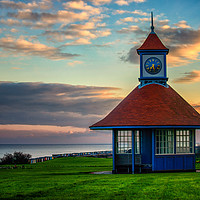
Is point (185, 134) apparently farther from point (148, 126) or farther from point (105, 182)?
point (105, 182)

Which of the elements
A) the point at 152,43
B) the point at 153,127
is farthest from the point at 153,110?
the point at 152,43

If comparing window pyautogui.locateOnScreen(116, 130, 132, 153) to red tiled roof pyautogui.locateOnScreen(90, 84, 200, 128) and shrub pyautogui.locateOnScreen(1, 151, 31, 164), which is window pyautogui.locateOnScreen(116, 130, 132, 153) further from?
shrub pyautogui.locateOnScreen(1, 151, 31, 164)

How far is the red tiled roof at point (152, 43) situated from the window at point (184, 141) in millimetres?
6888

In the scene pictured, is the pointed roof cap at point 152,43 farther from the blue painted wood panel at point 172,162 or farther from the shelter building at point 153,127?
the blue painted wood panel at point 172,162

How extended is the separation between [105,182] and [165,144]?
26.6 feet

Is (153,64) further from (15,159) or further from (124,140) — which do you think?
(15,159)

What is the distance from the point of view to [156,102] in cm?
2591

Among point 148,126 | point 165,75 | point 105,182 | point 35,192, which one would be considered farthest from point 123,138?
point 35,192

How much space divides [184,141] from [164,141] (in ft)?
4.71

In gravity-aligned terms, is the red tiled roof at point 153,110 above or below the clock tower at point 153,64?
below

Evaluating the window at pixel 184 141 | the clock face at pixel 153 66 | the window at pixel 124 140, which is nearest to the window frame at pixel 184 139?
the window at pixel 184 141

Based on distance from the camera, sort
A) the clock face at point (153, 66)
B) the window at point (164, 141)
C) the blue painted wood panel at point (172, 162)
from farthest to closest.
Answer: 1. the clock face at point (153, 66)
2. the window at point (164, 141)
3. the blue painted wood panel at point (172, 162)

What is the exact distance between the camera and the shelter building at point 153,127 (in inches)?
953

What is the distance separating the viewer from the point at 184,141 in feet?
81.4
